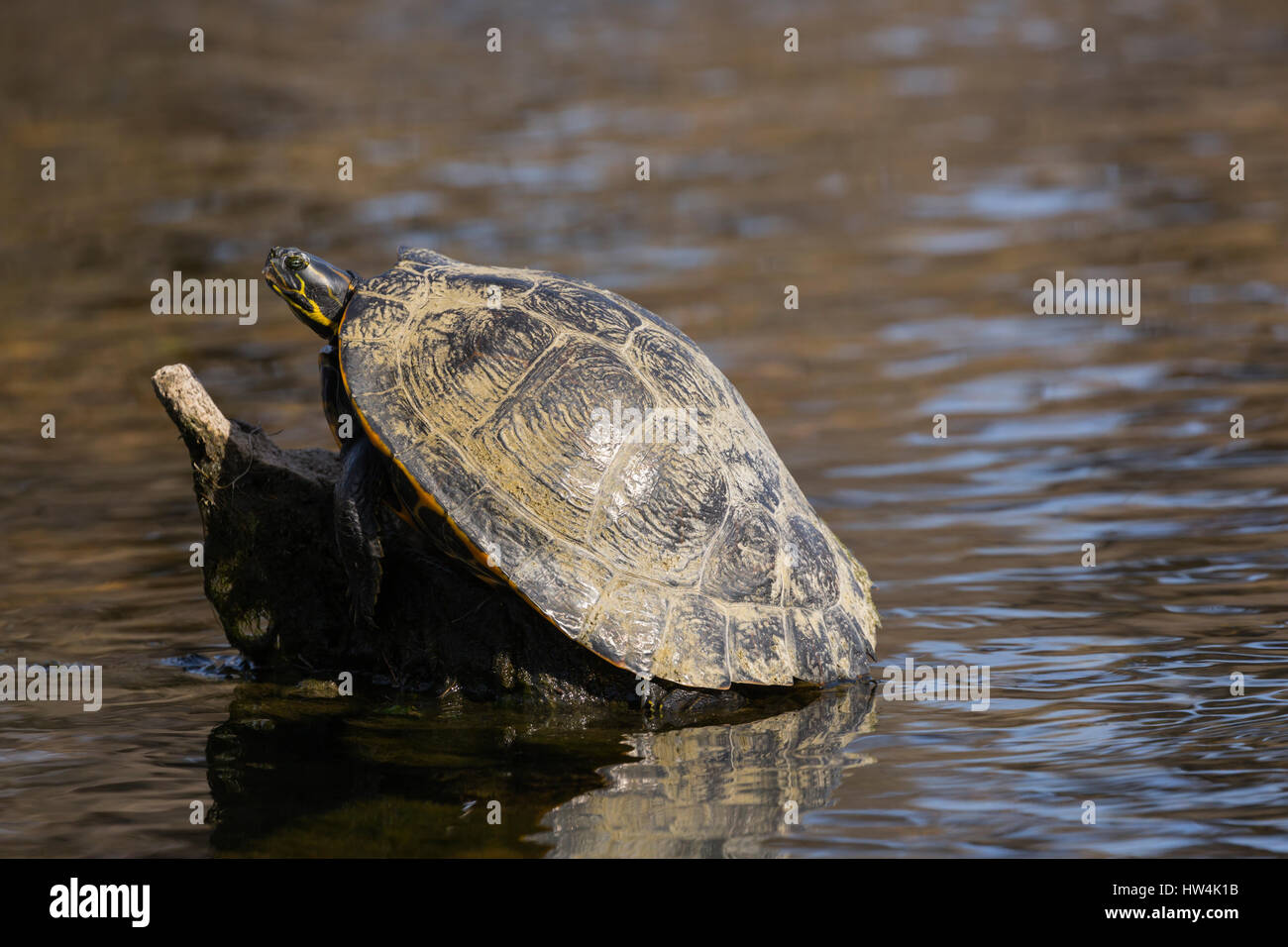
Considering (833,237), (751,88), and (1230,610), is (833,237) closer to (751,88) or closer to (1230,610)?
(751,88)

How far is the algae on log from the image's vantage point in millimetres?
6625

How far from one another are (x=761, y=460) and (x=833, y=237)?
1026cm

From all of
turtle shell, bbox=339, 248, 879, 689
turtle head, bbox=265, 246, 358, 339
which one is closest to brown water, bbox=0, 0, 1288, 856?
turtle shell, bbox=339, 248, 879, 689

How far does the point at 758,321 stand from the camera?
14.1 m

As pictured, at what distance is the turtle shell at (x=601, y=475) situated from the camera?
6.21 metres

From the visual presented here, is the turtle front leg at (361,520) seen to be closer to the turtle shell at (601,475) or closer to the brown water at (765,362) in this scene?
the turtle shell at (601,475)

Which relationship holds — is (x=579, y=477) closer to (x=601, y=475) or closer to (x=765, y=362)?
(x=601, y=475)

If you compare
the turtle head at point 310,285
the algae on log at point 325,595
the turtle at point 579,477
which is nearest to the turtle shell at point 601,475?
the turtle at point 579,477

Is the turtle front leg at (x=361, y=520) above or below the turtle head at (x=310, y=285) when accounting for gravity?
below

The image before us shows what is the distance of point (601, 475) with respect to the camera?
6.47 m

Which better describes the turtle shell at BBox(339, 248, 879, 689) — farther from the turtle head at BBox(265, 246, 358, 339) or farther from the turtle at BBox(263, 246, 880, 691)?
the turtle head at BBox(265, 246, 358, 339)

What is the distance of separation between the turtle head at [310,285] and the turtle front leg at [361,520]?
2.57 feet
